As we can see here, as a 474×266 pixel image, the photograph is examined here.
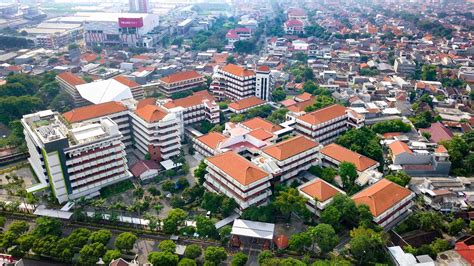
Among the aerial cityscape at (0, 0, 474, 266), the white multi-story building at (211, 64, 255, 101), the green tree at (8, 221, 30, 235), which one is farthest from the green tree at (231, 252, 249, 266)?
the white multi-story building at (211, 64, 255, 101)

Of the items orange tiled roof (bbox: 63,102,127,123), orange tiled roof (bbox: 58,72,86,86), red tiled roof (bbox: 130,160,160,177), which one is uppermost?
orange tiled roof (bbox: 63,102,127,123)

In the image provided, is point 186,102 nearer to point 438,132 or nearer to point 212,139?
point 212,139

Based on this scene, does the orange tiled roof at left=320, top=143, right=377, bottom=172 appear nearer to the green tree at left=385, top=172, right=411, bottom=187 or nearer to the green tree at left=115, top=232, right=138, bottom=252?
the green tree at left=385, top=172, right=411, bottom=187

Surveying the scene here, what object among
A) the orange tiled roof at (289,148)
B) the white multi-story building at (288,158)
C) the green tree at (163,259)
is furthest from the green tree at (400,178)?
the green tree at (163,259)

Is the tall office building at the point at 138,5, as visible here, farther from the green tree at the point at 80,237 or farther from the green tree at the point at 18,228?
the green tree at the point at 80,237

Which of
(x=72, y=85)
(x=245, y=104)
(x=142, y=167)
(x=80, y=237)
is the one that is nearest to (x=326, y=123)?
(x=245, y=104)
